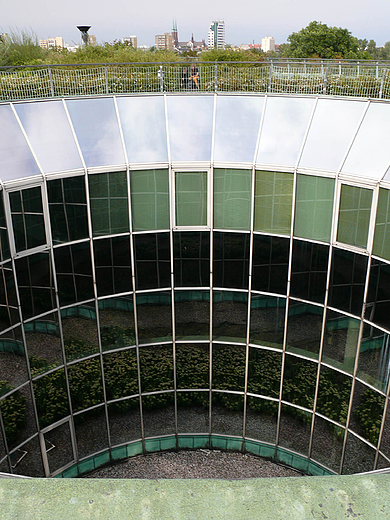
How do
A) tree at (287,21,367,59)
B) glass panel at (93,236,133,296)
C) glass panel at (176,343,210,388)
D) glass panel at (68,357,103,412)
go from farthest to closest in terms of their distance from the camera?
tree at (287,21,367,59), glass panel at (176,343,210,388), glass panel at (68,357,103,412), glass panel at (93,236,133,296)

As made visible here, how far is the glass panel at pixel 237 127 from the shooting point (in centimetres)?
1483

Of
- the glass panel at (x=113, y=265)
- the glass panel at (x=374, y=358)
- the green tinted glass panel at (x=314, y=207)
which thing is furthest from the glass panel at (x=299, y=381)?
the glass panel at (x=113, y=265)

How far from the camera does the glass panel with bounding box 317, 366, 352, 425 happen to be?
15102mm

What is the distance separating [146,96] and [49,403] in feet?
36.5

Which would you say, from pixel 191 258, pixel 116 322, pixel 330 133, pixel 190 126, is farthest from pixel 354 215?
pixel 116 322

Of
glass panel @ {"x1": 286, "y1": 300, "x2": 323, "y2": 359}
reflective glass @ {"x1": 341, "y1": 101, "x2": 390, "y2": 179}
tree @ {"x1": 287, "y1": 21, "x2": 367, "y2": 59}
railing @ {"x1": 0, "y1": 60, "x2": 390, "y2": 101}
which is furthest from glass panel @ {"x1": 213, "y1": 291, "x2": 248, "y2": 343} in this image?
tree @ {"x1": 287, "y1": 21, "x2": 367, "y2": 59}

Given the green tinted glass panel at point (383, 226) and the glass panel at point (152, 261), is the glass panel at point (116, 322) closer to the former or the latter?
the glass panel at point (152, 261)

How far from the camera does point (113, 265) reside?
1526cm

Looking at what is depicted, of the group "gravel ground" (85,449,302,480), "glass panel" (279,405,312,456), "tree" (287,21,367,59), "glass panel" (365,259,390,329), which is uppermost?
"tree" (287,21,367,59)

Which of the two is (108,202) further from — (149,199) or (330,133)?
(330,133)

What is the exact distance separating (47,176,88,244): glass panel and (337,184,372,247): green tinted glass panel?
811cm

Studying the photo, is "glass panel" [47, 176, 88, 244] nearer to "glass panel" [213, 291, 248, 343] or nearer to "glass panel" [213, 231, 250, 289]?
"glass panel" [213, 231, 250, 289]

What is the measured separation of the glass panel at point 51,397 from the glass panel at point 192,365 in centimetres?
420

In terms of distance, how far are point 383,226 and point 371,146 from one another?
2436mm
